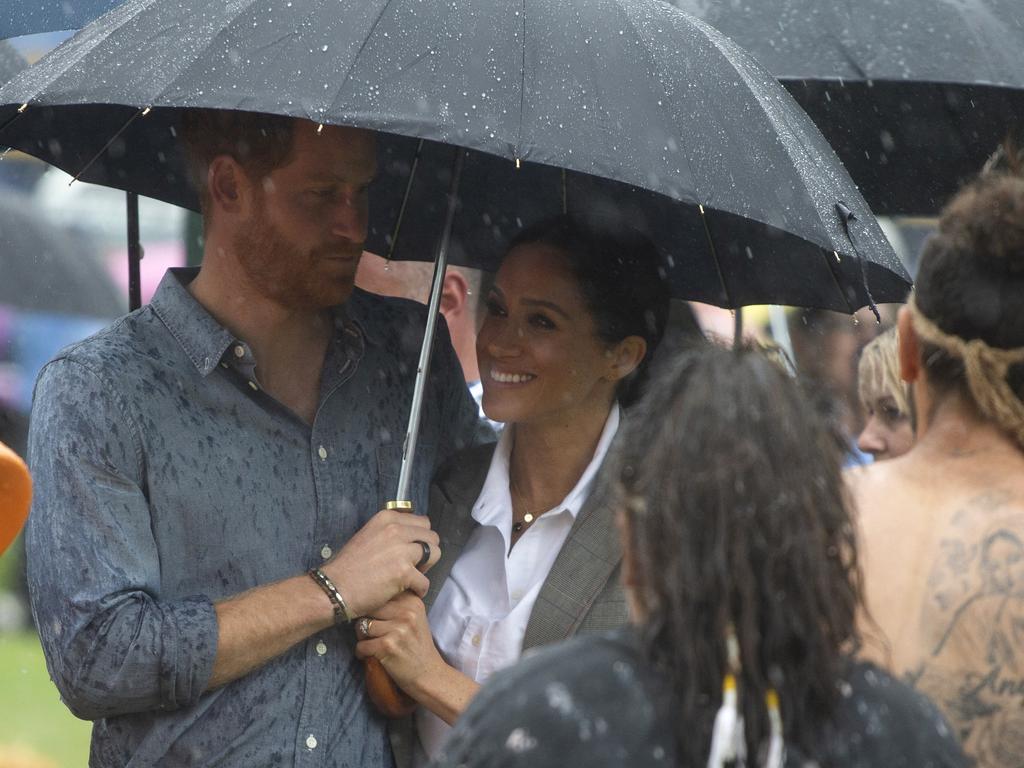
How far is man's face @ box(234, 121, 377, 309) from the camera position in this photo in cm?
359

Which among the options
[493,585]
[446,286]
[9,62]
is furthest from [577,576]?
[9,62]

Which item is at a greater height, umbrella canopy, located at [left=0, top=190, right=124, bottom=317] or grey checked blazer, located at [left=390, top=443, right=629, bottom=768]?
grey checked blazer, located at [left=390, top=443, right=629, bottom=768]

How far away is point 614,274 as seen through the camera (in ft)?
12.9

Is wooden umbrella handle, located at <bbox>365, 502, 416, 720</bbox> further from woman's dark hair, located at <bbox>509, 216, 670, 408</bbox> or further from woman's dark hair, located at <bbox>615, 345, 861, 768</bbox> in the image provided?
woman's dark hair, located at <bbox>615, 345, 861, 768</bbox>

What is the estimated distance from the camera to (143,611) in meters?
3.14

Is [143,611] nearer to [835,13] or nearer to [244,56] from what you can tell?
[244,56]

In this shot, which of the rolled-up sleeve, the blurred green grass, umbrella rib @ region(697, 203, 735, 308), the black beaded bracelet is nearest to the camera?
the rolled-up sleeve

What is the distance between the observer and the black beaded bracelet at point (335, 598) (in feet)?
10.9

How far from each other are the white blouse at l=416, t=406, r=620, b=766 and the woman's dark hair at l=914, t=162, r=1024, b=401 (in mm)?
1126

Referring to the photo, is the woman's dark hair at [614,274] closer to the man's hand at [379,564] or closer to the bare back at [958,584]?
the man's hand at [379,564]

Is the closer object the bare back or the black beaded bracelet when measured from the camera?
the bare back

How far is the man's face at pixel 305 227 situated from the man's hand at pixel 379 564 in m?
0.55

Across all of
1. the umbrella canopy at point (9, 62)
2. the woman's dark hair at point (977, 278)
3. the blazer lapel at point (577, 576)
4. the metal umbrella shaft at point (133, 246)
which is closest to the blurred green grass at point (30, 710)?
the umbrella canopy at point (9, 62)

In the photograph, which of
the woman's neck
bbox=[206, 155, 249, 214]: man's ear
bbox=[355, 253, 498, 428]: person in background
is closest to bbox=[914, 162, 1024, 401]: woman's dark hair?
the woman's neck
